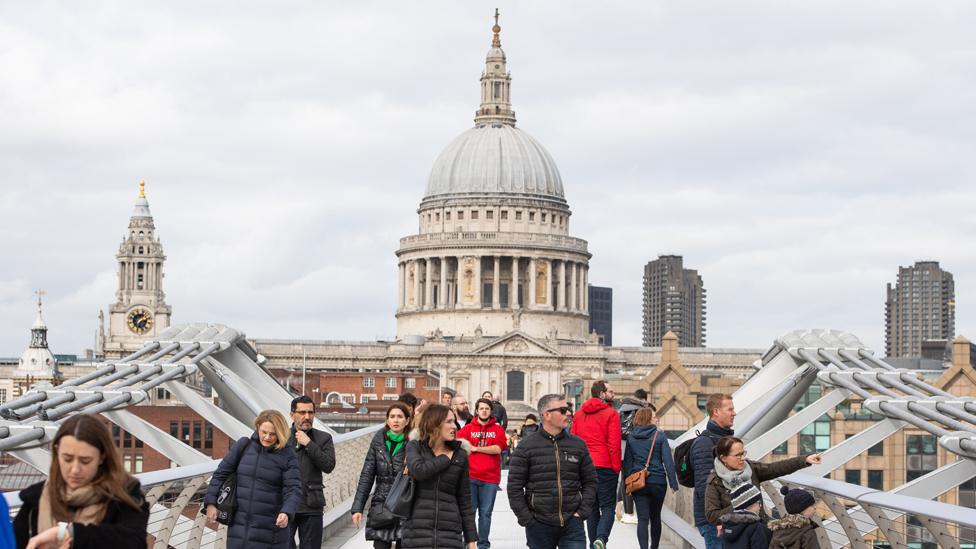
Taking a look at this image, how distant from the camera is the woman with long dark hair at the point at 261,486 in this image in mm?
13297

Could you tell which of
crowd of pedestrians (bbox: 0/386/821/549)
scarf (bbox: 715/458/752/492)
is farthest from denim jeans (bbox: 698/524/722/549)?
scarf (bbox: 715/458/752/492)

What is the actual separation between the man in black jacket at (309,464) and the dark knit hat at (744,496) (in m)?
3.59

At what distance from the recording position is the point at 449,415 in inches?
517

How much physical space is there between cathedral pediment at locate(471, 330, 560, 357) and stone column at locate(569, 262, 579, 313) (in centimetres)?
1305

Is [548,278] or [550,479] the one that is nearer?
[550,479]

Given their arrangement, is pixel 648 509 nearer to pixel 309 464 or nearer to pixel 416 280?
pixel 309 464

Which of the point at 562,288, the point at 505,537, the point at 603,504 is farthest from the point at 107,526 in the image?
the point at 562,288

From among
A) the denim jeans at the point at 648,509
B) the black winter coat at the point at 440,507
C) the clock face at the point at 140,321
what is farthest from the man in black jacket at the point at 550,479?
the clock face at the point at 140,321

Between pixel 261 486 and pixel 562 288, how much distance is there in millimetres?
147101

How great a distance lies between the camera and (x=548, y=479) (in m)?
14.5

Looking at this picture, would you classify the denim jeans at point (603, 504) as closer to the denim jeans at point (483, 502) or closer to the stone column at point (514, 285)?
the denim jeans at point (483, 502)

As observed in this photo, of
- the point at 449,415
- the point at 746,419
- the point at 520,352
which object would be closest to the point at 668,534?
the point at 746,419

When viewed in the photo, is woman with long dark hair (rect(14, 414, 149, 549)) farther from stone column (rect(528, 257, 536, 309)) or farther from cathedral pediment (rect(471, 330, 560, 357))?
stone column (rect(528, 257, 536, 309))

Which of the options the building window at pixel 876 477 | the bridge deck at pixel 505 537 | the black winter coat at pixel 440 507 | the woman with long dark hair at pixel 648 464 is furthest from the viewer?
the building window at pixel 876 477
